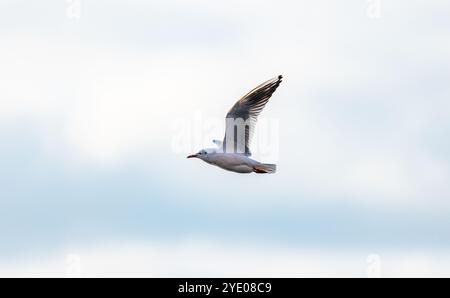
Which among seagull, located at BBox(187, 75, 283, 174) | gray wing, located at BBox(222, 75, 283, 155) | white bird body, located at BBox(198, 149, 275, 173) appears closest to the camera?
white bird body, located at BBox(198, 149, 275, 173)

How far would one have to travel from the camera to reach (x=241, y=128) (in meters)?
Answer: 24.1

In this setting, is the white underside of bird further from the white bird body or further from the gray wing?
the gray wing

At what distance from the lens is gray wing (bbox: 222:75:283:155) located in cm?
2402

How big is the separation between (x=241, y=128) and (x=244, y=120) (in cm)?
19

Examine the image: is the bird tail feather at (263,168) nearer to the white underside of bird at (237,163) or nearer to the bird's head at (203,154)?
the white underside of bird at (237,163)

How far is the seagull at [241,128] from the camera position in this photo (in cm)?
2364

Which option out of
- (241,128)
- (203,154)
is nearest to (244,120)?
(241,128)

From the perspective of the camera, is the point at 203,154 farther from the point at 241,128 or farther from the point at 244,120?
the point at 244,120

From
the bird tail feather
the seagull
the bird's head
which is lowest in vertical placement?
the bird tail feather

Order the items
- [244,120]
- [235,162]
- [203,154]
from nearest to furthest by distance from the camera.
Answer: [235,162] < [203,154] < [244,120]

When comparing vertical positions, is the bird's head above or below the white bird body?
above

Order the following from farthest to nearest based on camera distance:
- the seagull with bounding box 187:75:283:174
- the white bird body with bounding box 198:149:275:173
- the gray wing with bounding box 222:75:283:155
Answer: the gray wing with bounding box 222:75:283:155 → the seagull with bounding box 187:75:283:174 → the white bird body with bounding box 198:149:275:173

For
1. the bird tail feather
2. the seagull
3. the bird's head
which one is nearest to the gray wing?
the seagull
